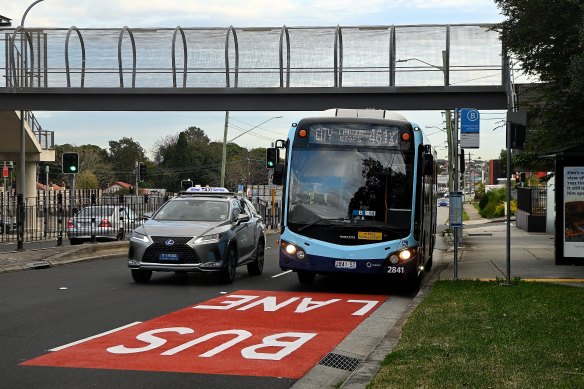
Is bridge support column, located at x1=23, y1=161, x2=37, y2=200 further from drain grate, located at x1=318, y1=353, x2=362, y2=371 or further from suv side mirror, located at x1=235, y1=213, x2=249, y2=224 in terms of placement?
drain grate, located at x1=318, y1=353, x2=362, y2=371

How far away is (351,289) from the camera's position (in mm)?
17438

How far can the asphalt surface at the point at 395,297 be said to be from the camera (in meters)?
8.74

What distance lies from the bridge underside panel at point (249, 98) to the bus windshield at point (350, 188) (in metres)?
11.0

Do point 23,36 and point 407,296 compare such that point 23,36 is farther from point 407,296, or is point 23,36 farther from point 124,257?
point 407,296

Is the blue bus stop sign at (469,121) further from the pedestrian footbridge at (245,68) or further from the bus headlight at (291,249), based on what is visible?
the pedestrian footbridge at (245,68)

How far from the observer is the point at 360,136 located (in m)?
16.7

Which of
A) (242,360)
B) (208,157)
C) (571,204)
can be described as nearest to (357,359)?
(242,360)

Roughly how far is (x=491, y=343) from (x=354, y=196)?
6.87 metres

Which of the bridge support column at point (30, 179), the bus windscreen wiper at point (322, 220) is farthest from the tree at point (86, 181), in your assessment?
the bus windscreen wiper at point (322, 220)

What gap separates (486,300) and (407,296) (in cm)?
278

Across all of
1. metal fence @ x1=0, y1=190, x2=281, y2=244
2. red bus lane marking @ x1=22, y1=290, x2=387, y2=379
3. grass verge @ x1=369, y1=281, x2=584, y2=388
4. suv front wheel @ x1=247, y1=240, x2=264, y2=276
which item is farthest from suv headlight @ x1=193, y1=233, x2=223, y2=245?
metal fence @ x1=0, y1=190, x2=281, y2=244

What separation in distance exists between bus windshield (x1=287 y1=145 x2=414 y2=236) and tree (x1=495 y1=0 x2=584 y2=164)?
4.40 m

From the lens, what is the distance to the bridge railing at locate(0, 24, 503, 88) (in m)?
27.4

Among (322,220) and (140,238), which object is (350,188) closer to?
(322,220)
